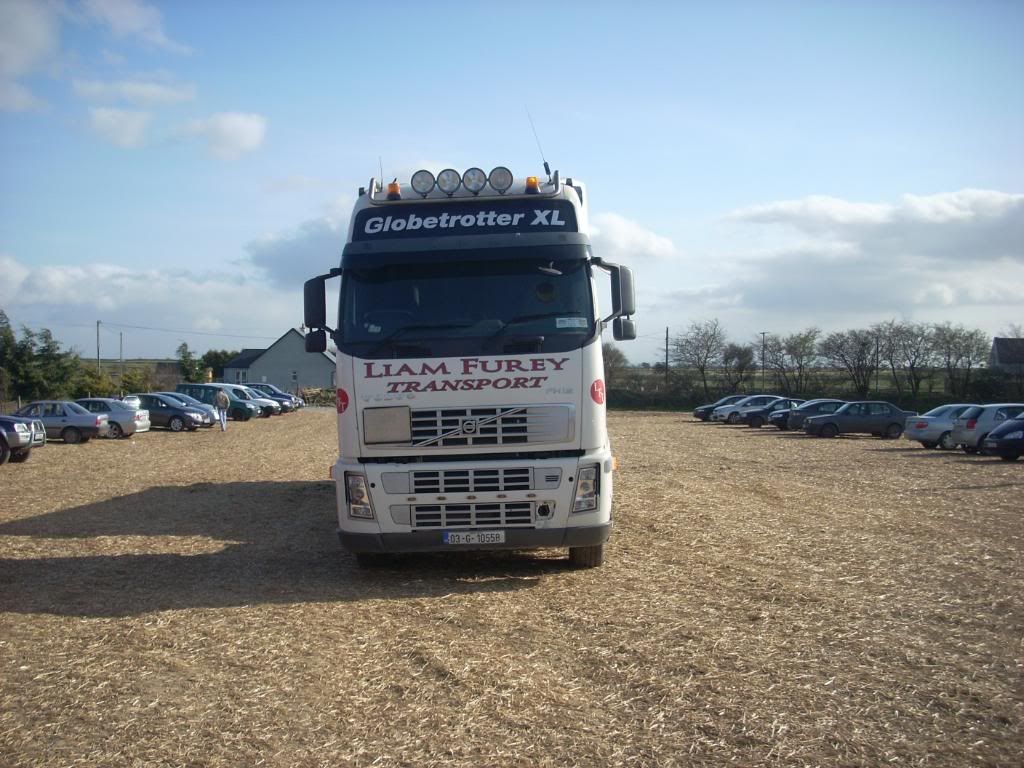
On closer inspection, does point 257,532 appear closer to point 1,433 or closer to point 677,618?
point 677,618

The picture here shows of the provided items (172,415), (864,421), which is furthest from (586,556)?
(172,415)

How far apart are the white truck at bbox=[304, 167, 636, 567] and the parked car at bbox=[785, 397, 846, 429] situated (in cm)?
2801

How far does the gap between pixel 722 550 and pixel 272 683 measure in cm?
576

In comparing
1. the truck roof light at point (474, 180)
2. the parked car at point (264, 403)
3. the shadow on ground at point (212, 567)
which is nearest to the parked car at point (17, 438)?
the shadow on ground at point (212, 567)

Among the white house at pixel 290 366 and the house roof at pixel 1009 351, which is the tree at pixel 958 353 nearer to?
the house roof at pixel 1009 351

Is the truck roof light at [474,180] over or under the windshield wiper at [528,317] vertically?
over

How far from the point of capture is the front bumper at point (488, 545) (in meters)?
7.91

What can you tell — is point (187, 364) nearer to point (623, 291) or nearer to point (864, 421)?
point (864, 421)

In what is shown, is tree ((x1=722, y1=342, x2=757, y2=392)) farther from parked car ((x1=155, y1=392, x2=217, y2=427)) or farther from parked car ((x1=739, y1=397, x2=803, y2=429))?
parked car ((x1=155, y1=392, x2=217, y2=427))

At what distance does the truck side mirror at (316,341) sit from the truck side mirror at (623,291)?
275 cm

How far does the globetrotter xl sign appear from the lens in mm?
8266

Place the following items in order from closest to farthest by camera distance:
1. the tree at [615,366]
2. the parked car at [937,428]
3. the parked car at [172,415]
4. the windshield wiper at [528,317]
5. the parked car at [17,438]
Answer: the windshield wiper at [528,317] → the parked car at [17,438] → the parked car at [937,428] → the parked car at [172,415] → the tree at [615,366]

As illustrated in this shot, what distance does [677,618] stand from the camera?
269 inches

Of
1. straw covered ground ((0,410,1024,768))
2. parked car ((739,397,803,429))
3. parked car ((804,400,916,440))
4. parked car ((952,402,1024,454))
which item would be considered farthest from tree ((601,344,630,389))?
straw covered ground ((0,410,1024,768))
